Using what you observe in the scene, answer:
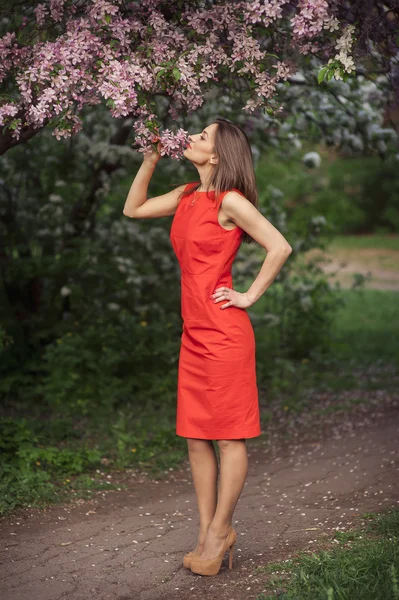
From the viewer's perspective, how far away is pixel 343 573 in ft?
12.3

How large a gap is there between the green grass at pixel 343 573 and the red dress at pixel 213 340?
644 mm

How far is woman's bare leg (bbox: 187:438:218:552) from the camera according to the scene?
4016 mm

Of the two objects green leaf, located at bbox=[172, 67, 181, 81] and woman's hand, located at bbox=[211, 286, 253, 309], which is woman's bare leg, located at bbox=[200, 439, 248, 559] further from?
green leaf, located at bbox=[172, 67, 181, 81]

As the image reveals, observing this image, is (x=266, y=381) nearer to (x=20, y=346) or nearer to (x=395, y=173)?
(x=20, y=346)

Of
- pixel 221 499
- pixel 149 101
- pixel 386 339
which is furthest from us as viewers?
pixel 386 339

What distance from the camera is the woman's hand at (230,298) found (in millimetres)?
3885

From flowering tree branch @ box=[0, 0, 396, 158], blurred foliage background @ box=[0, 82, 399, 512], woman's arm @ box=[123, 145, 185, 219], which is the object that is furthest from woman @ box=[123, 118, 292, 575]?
blurred foliage background @ box=[0, 82, 399, 512]

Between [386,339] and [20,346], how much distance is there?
511 centimetres

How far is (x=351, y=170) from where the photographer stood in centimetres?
2502

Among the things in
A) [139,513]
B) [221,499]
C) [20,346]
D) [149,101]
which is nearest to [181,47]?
[149,101]

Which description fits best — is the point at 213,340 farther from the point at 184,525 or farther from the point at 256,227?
the point at 184,525

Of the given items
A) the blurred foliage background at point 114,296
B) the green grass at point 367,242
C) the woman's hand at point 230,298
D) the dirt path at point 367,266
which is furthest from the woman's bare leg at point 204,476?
the green grass at point 367,242

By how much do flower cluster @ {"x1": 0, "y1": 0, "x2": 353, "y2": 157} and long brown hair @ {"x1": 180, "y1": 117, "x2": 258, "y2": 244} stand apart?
192mm

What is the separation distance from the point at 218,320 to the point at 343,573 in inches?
47.5
